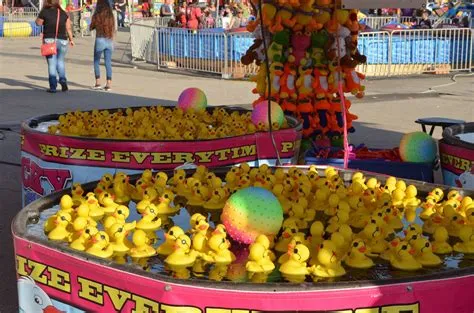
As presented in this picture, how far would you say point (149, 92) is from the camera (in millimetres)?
15461

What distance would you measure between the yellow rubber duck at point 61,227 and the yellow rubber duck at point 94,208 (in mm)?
273

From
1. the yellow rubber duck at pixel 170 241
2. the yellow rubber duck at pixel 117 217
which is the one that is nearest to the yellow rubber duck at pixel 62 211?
the yellow rubber duck at pixel 117 217

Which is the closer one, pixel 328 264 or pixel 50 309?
pixel 328 264

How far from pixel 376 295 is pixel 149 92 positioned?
12.7 m

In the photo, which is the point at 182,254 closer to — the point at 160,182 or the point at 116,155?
the point at 160,182

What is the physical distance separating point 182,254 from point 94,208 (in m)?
0.90

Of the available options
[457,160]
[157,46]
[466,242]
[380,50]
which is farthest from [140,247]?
[157,46]

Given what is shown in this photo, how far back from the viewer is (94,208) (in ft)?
13.9

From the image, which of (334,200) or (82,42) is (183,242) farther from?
(82,42)

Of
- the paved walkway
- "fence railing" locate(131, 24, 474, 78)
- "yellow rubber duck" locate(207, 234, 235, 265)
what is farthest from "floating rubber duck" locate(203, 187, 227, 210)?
"fence railing" locate(131, 24, 474, 78)

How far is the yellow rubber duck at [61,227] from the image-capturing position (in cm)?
374

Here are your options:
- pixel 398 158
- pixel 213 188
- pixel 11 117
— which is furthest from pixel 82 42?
pixel 213 188

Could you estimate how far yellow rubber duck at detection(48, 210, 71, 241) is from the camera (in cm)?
374

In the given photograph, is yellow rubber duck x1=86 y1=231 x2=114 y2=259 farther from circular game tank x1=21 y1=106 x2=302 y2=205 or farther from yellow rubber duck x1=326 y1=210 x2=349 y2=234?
circular game tank x1=21 y1=106 x2=302 y2=205
